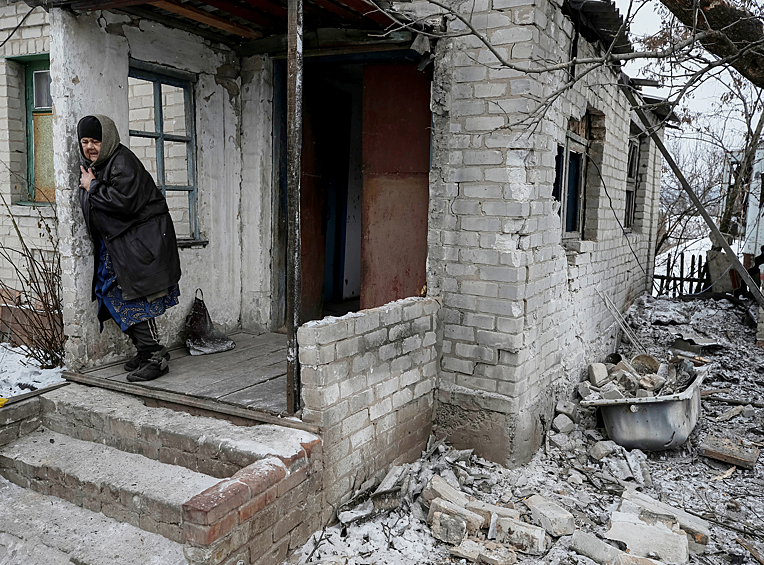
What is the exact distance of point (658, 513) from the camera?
388 cm

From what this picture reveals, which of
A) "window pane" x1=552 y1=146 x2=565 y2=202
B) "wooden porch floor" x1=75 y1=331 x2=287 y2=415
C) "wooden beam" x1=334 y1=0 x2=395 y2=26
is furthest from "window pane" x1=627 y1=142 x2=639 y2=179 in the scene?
"wooden porch floor" x1=75 y1=331 x2=287 y2=415

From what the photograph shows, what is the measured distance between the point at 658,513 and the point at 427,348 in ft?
6.18

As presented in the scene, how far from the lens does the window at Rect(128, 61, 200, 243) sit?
5.02 m

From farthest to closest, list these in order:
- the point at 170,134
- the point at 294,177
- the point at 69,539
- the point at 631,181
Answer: the point at 631,181 → the point at 170,134 → the point at 294,177 → the point at 69,539

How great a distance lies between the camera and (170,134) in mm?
5188

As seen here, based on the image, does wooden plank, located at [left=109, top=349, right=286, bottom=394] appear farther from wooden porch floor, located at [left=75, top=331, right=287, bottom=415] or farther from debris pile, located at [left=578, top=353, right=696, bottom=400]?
debris pile, located at [left=578, top=353, right=696, bottom=400]

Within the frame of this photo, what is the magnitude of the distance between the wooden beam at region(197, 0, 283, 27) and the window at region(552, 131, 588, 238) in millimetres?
2723

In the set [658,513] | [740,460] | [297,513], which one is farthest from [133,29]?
[740,460]

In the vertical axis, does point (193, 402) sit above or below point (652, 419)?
above

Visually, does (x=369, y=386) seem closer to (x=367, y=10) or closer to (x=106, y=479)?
(x=106, y=479)

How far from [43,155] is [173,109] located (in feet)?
5.95

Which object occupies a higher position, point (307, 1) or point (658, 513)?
point (307, 1)

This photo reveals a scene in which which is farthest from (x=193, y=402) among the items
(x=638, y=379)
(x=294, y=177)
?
(x=638, y=379)

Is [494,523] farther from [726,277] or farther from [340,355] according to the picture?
[726,277]
